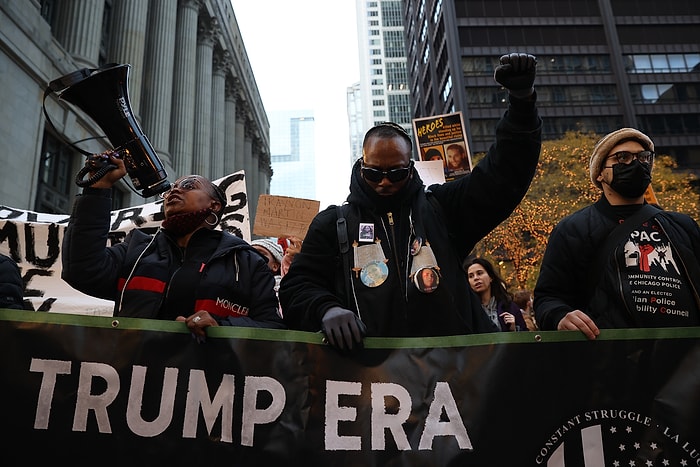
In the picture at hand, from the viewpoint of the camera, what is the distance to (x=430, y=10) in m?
59.7

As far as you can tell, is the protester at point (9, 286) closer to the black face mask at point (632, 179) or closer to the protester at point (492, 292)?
the black face mask at point (632, 179)

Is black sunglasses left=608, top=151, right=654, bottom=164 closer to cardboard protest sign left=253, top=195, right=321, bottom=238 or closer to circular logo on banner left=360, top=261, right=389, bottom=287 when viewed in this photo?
circular logo on banner left=360, top=261, right=389, bottom=287

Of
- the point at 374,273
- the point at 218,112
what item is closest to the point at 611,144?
the point at 374,273

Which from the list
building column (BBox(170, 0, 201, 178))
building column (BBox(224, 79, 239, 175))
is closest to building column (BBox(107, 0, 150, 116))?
building column (BBox(170, 0, 201, 178))

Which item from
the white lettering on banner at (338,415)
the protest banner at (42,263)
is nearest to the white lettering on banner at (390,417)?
the white lettering on banner at (338,415)

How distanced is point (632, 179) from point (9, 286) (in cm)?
336

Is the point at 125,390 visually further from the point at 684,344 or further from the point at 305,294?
the point at 684,344

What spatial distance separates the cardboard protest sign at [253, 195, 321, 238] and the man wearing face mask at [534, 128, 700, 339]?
454 cm

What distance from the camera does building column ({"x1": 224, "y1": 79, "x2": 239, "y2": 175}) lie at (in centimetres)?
3969

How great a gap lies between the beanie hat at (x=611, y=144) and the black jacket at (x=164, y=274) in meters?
1.88

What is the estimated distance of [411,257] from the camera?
261cm

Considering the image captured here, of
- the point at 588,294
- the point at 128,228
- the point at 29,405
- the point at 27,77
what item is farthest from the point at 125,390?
the point at 27,77

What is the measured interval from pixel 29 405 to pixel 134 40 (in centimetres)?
2208

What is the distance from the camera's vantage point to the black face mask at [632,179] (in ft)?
9.23
